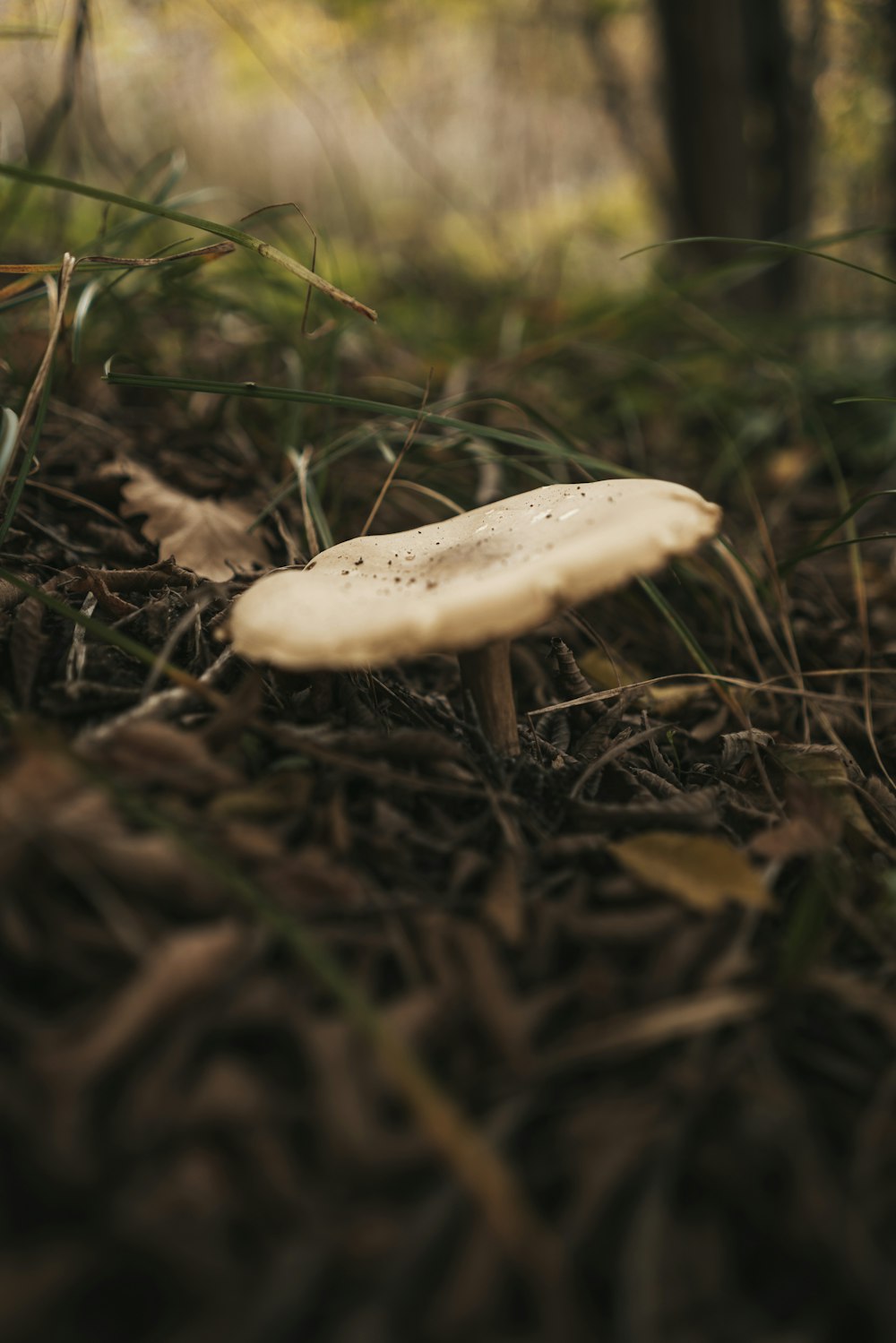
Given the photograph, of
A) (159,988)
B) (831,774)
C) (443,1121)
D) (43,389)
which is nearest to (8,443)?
(43,389)

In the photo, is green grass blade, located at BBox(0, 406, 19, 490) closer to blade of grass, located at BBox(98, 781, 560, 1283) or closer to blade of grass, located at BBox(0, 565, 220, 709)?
blade of grass, located at BBox(0, 565, 220, 709)

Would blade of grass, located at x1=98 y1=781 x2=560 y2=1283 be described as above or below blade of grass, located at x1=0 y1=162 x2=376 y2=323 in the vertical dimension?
below

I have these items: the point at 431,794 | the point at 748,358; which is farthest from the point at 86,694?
the point at 748,358

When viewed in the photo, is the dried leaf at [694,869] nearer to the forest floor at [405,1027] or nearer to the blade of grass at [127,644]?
the forest floor at [405,1027]

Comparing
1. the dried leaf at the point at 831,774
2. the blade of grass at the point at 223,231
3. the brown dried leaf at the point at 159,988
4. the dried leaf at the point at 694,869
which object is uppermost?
the blade of grass at the point at 223,231

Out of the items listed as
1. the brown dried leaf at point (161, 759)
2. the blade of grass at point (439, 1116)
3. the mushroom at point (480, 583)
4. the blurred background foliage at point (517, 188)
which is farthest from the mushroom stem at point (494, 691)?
the blurred background foliage at point (517, 188)

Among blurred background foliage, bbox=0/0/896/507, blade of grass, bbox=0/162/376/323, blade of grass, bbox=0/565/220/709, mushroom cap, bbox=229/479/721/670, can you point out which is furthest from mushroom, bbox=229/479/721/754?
blurred background foliage, bbox=0/0/896/507

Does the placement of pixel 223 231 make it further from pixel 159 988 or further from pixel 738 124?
pixel 738 124
